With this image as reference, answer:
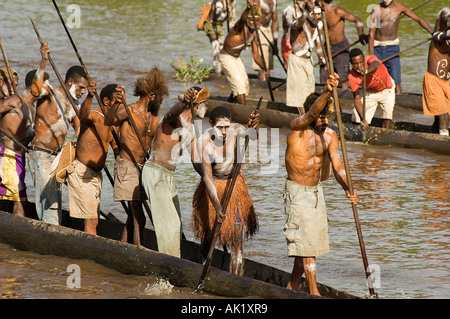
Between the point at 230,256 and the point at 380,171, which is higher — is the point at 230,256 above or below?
above

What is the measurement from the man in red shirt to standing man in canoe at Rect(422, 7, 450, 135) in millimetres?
486

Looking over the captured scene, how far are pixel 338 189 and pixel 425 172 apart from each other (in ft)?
4.20

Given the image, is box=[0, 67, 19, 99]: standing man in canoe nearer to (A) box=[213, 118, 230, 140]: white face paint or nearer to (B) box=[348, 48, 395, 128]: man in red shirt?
(A) box=[213, 118, 230, 140]: white face paint

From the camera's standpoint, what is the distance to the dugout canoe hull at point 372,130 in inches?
491

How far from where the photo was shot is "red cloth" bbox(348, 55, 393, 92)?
12.2 metres

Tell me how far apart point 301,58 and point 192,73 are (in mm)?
3993

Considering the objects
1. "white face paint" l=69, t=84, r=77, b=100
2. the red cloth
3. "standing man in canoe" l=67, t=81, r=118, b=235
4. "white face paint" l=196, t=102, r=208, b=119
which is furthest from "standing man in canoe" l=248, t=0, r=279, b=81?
"white face paint" l=196, t=102, r=208, b=119

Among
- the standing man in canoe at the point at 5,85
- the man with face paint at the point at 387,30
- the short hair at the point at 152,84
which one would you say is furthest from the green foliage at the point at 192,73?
the short hair at the point at 152,84

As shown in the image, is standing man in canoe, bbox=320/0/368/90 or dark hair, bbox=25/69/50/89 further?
standing man in canoe, bbox=320/0/368/90

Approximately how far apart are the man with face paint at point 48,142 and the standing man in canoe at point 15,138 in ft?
0.69

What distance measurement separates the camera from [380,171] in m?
11.9

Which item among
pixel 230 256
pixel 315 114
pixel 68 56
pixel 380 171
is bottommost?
pixel 68 56
